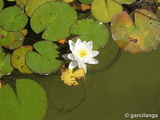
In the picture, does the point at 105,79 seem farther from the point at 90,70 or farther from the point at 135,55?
the point at 135,55

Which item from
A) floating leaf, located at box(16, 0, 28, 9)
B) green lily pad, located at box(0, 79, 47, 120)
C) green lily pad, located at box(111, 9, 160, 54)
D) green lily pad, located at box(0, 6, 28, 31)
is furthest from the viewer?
floating leaf, located at box(16, 0, 28, 9)

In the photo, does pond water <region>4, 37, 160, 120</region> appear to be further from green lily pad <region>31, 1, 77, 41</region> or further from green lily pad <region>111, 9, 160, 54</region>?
green lily pad <region>31, 1, 77, 41</region>

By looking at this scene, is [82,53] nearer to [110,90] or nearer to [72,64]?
[72,64]

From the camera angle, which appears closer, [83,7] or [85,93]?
[85,93]

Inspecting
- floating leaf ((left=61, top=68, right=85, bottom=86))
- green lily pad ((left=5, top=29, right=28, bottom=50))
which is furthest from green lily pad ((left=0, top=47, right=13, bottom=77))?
floating leaf ((left=61, top=68, right=85, bottom=86))

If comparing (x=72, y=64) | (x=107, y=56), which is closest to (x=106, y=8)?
(x=107, y=56)

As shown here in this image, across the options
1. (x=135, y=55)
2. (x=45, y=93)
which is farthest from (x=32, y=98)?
(x=135, y=55)
